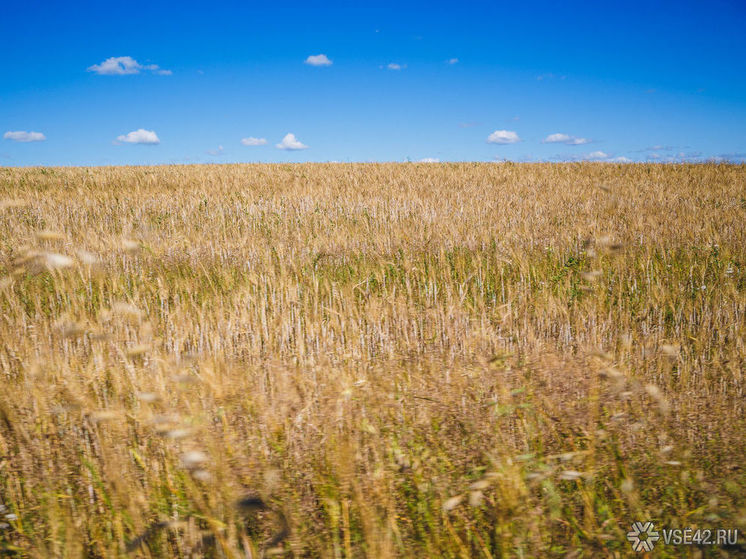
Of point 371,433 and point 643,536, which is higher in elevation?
point 371,433

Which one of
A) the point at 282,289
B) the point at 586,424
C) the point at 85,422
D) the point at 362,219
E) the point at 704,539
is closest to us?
the point at 704,539

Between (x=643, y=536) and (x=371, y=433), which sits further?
(x=371, y=433)

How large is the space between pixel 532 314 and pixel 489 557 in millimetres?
2337

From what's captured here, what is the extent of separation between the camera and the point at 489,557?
4.68ft

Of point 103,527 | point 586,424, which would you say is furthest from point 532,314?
point 103,527

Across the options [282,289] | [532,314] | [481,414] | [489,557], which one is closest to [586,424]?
[481,414]

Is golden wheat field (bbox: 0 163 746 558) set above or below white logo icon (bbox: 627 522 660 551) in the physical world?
above

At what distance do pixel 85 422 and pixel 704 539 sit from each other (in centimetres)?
255

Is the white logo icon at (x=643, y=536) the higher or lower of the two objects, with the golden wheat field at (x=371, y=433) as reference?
lower

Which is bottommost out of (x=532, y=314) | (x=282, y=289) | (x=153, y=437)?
(x=153, y=437)

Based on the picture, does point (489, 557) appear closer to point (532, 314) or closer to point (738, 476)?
point (738, 476)

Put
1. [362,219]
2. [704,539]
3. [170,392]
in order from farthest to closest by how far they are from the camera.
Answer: [362,219], [170,392], [704,539]

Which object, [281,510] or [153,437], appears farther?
[153,437]

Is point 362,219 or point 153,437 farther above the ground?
point 362,219
